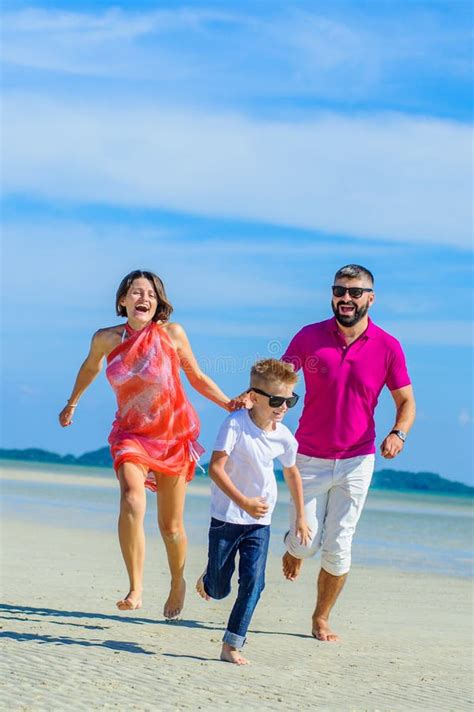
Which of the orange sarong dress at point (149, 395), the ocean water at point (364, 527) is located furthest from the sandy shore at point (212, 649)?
the ocean water at point (364, 527)

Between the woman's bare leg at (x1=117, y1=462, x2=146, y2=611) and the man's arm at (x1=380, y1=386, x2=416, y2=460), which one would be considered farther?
the man's arm at (x1=380, y1=386, x2=416, y2=460)

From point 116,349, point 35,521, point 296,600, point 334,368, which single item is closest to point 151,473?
point 116,349

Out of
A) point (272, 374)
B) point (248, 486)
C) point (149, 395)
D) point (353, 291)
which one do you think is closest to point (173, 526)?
point (149, 395)

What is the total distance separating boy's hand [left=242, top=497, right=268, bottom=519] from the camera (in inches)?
266

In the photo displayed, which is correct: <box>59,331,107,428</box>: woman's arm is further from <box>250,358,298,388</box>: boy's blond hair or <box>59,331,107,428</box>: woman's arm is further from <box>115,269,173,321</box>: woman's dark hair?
<box>250,358,298,388</box>: boy's blond hair

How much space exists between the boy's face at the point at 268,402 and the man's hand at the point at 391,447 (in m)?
1.10

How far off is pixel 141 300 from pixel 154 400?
0.69 meters

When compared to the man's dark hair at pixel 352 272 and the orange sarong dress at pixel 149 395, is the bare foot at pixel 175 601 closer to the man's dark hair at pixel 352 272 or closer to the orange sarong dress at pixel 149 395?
the orange sarong dress at pixel 149 395

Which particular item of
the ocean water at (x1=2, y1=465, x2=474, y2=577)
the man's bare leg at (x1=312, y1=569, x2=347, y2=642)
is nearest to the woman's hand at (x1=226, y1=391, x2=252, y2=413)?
the man's bare leg at (x1=312, y1=569, x2=347, y2=642)

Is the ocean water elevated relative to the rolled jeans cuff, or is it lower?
elevated

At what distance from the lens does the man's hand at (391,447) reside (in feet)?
25.6

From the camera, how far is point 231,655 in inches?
269

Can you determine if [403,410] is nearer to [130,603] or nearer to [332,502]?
[332,502]

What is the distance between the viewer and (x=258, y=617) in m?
8.86
